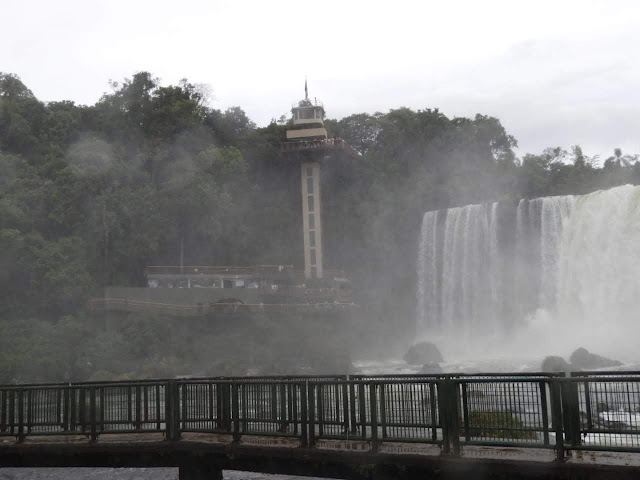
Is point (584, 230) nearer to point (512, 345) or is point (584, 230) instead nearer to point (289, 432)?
point (512, 345)

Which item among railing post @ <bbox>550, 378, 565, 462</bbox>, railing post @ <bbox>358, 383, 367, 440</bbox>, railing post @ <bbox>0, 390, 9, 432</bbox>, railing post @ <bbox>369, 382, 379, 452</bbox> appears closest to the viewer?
railing post @ <bbox>550, 378, 565, 462</bbox>

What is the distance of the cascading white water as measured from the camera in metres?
39.1

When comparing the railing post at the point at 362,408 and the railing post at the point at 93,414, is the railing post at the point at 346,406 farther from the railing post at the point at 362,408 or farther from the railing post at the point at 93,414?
the railing post at the point at 93,414

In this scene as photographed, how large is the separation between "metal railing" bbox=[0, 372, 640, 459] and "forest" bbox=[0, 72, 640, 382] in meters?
28.7

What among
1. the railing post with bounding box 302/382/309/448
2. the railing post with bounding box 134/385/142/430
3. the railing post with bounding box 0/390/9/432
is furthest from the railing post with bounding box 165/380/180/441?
the railing post with bounding box 0/390/9/432

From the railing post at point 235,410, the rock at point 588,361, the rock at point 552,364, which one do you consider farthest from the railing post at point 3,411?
the rock at point 588,361

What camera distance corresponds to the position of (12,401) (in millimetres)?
12641

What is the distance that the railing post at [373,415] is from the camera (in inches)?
383

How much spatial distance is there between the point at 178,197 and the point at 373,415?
41.5 meters

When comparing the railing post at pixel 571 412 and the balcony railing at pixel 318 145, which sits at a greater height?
the balcony railing at pixel 318 145

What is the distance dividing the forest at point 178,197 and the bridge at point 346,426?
28.9m

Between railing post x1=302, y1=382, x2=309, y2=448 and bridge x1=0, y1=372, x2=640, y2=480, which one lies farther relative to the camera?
railing post x1=302, y1=382, x2=309, y2=448

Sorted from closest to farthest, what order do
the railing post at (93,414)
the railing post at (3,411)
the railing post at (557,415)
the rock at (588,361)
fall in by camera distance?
the railing post at (557,415), the railing post at (93,414), the railing post at (3,411), the rock at (588,361)

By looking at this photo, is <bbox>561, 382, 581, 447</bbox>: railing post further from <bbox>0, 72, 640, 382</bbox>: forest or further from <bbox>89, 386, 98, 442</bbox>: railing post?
<bbox>0, 72, 640, 382</bbox>: forest
